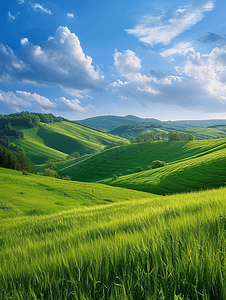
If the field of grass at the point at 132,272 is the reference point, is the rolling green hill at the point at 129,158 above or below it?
below

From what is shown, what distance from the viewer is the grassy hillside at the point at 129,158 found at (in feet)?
427

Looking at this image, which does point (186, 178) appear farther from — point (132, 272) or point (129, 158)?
point (132, 272)

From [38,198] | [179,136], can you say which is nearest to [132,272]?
[38,198]

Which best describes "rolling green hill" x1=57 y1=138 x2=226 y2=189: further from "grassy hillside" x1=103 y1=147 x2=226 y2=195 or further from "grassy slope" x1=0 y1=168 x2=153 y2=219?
"grassy slope" x1=0 y1=168 x2=153 y2=219

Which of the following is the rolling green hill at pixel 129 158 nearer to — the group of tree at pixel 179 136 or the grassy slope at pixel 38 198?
the group of tree at pixel 179 136

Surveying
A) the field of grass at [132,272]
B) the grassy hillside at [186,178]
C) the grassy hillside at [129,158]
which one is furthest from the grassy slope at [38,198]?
the grassy hillside at [129,158]

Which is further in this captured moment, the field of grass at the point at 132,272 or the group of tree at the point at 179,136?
the group of tree at the point at 179,136

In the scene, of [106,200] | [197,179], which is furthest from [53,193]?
[197,179]

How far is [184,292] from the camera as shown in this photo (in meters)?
1.22

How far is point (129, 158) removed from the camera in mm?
147500

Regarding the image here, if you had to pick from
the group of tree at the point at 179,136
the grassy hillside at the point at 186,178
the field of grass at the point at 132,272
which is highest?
the group of tree at the point at 179,136

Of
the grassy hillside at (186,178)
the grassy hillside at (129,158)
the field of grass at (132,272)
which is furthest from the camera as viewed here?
the grassy hillside at (129,158)

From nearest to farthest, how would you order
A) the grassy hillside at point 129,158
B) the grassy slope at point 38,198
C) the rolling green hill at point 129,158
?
the grassy slope at point 38,198, the rolling green hill at point 129,158, the grassy hillside at point 129,158

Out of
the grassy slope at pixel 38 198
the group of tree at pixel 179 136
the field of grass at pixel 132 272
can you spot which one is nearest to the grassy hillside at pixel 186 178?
the grassy slope at pixel 38 198
